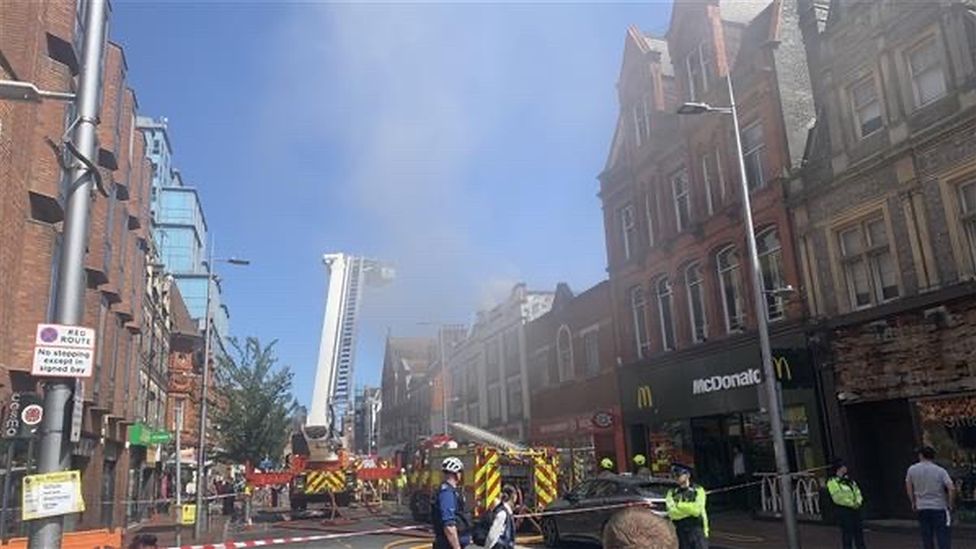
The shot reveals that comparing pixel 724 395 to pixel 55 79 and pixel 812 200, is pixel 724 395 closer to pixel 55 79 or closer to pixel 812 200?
pixel 812 200

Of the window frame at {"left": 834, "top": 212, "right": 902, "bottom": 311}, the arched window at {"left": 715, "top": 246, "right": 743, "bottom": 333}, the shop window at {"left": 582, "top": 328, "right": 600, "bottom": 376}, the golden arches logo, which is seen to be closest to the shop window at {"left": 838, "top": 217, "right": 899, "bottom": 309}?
the window frame at {"left": 834, "top": 212, "right": 902, "bottom": 311}

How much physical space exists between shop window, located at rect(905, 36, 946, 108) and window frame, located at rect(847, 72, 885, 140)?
829 millimetres

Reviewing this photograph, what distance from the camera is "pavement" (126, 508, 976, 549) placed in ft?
45.4

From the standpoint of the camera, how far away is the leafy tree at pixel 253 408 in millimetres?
35219

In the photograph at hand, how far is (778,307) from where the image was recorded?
19.4m

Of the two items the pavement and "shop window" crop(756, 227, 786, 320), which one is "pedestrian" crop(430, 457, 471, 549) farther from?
"shop window" crop(756, 227, 786, 320)

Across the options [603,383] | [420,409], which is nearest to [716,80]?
[603,383]

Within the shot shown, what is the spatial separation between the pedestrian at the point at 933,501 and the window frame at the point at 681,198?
13.0m

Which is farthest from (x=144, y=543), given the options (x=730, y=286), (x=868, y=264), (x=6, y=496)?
(x=730, y=286)

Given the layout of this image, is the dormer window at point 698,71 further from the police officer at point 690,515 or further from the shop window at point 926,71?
the police officer at point 690,515

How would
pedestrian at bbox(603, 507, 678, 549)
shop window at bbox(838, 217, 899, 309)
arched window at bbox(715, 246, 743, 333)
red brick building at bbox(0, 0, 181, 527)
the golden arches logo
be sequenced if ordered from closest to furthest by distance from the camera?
pedestrian at bbox(603, 507, 678, 549)
red brick building at bbox(0, 0, 181, 527)
shop window at bbox(838, 217, 899, 309)
the golden arches logo
arched window at bbox(715, 246, 743, 333)

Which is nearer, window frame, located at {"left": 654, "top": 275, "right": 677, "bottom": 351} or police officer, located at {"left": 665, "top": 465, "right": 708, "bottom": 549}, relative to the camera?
police officer, located at {"left": 665, "top": 465, "right": 708, "bottom": 549}

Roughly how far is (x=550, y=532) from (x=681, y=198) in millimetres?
11869

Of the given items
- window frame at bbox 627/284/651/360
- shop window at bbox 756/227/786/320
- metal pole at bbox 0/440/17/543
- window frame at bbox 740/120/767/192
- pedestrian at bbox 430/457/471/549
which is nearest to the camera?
pedestrian at bbox 430/457/471/549
